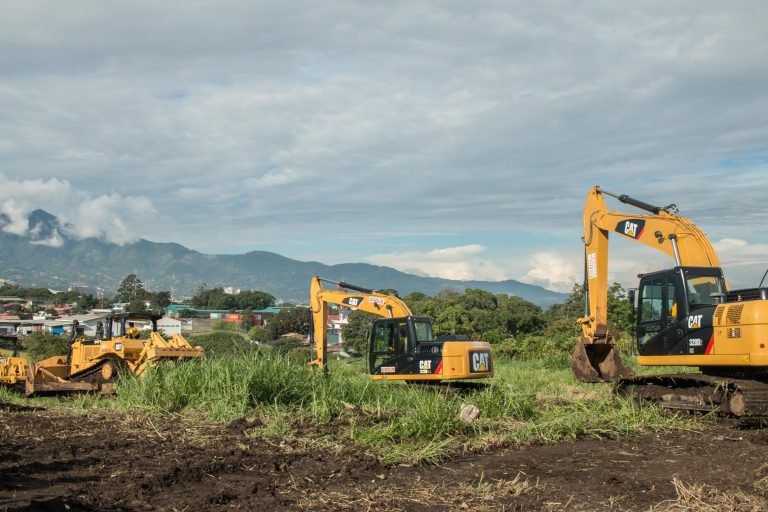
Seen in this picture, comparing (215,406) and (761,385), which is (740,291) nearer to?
(761,385)

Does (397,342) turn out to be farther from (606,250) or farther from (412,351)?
(606,250)

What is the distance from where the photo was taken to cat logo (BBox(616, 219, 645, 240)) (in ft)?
47.9

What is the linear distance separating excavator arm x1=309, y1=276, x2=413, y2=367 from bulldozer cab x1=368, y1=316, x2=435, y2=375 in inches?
42.1

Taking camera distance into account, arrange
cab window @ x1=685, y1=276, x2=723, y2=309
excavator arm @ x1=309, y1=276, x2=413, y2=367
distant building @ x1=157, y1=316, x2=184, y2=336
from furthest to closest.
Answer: distant building @ x1=157, y1=316, x2=184, y2=336
excavator arm @ x1=309, y1=276, x2=413, y2=367
cab window @ x1=685, y1=276, x2=723, y2=309

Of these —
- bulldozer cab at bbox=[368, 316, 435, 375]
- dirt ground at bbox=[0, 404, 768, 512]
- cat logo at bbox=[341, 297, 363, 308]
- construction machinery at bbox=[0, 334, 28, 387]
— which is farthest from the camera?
cat logo at bbox=[341, 297, 363, 308]

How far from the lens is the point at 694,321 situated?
1238 centimetres

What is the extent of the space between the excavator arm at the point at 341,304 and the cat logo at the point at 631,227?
5.91 m

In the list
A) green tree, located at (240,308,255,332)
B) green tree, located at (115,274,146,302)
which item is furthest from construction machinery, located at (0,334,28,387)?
green tree, located at (115,274,146,302)

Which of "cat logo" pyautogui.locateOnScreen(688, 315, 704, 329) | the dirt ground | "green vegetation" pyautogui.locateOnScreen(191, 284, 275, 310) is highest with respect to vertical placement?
"green vegetation" pyautogui.locateOnScreen(191, 284, 275, 310)

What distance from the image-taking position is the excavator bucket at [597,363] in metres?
14.8

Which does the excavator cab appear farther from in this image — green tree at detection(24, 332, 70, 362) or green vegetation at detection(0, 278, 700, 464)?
green tree at detection(24, 332, 70, 362)

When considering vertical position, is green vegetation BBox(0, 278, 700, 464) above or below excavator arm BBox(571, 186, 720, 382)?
below

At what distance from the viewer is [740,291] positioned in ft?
39.5

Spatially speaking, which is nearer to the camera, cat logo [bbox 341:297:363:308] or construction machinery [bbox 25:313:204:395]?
construction machinery [bbox 25:313:204:395]
